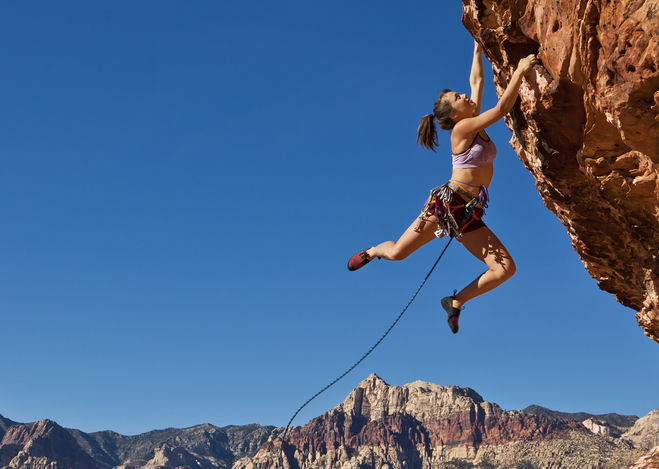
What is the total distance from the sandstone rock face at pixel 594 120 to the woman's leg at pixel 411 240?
1.51 meters

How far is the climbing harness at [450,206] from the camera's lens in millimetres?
6609

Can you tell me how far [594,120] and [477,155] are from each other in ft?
3.83

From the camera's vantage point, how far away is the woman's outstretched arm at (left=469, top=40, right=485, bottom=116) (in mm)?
6688

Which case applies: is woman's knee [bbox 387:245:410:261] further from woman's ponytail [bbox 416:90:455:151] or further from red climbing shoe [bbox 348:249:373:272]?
woman's ponytail [bbox 416:90:455:151]

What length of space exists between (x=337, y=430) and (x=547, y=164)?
200 meters

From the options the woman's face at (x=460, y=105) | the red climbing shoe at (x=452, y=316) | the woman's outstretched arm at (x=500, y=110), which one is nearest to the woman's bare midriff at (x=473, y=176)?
the woman's outstretched arm at (x=500, y=110)

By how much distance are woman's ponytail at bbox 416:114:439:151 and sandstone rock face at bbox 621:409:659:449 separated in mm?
158700

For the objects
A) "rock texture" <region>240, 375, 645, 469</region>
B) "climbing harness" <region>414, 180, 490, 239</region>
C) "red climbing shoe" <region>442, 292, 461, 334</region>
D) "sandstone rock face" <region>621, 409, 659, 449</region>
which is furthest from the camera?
"rock texture" <region>240, 375, 645, 469</region>

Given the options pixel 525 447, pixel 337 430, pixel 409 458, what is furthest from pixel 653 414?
pixel 337 430

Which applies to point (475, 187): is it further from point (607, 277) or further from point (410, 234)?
point (607, 277)

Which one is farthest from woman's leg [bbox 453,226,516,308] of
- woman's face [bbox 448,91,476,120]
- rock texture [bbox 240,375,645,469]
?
rock texture [bbox 240,375,645,469]

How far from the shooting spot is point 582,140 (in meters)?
6.41

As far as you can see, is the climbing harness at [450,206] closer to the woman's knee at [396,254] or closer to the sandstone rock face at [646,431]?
the woman's knee at [396,254]

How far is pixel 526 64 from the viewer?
19.7 feet
